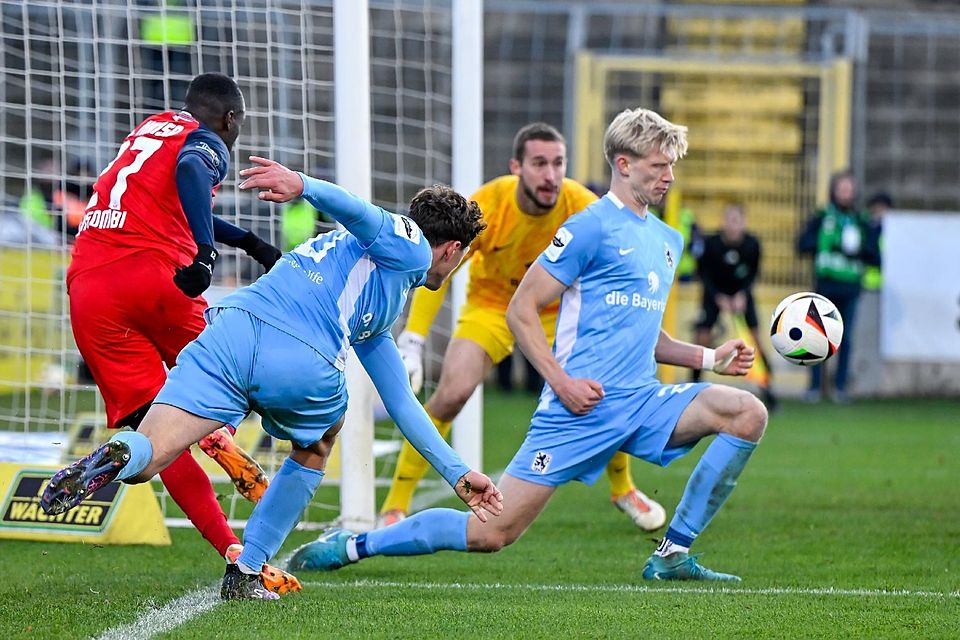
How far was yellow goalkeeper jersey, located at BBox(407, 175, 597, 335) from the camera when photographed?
7.64 meters

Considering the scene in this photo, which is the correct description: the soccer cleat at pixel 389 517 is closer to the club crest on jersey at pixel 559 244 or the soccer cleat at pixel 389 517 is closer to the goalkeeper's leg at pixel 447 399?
the goalkeeper's leg at pixel 447 399

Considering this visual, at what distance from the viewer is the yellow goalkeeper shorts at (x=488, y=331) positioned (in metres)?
7.69

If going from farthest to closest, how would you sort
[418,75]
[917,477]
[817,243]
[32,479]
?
[418,75] < [817,243] < [917,477] < [32,479]

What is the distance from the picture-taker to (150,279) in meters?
5.98

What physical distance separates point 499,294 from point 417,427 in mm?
2624

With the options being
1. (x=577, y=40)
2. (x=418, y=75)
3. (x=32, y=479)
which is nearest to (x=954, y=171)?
(x=577, y=40)

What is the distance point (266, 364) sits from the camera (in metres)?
5.00

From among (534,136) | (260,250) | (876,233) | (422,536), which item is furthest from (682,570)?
(876,233)

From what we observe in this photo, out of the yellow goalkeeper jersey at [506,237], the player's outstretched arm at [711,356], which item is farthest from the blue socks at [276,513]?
the yellow goalkeeper jersey at [506,237]

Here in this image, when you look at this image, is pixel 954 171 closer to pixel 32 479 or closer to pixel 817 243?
pixel 817 243

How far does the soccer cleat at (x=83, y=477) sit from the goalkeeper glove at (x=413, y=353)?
2.72 m

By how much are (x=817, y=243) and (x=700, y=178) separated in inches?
95.7

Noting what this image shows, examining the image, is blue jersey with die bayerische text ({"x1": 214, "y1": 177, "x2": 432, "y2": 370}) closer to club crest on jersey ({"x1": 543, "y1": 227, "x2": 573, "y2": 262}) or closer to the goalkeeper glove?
club crest on jersey ({"x1": 543, "y1": 227, "x2": 573, "y2": 262})

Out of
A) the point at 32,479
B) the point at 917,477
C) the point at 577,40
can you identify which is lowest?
the point at 917,477
